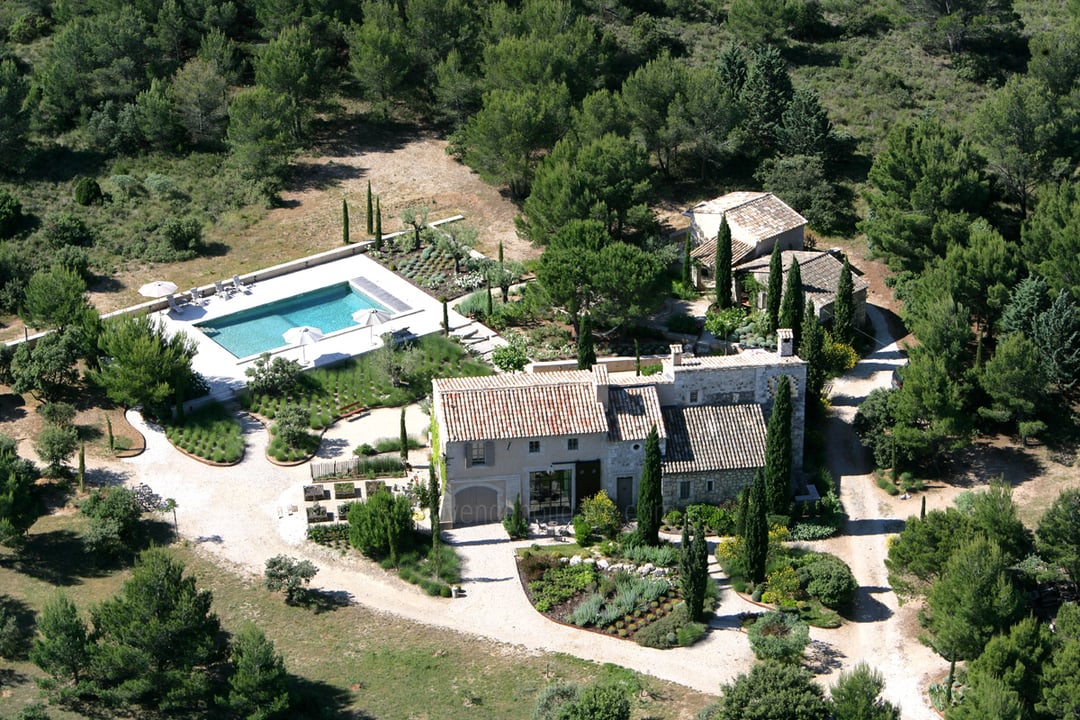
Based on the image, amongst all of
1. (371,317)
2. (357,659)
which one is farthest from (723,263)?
(357,659)

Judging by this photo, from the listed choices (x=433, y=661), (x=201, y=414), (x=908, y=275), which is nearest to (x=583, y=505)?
(x=433, y=661)

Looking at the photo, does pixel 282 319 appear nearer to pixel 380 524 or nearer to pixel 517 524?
pixel 380 524

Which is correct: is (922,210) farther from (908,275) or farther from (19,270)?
(19,270)

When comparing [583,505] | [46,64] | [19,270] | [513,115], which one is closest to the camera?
[583,505]

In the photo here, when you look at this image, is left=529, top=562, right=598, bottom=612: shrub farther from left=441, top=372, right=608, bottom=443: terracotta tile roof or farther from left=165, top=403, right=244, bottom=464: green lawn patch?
left=165, top=403, right=244, bottom=464: green lawn patch

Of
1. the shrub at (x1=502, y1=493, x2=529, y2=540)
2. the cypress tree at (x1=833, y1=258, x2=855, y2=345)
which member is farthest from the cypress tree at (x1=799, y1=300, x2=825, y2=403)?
the shrub at (x1=502, y1=493, x2=529, y2=540)
